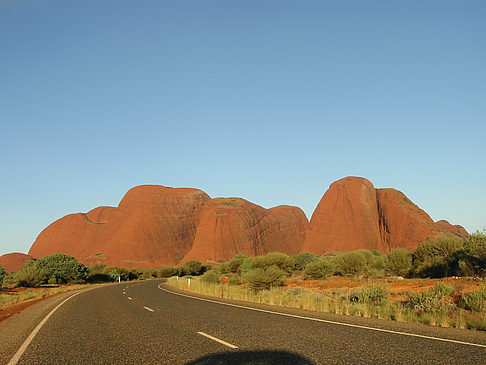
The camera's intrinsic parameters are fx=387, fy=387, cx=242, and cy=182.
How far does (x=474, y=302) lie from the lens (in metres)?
11.3

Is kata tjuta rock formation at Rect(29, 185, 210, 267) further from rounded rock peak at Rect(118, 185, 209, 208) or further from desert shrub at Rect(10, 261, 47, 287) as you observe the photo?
desert shrub at Rect(10, 261, 47, 287)

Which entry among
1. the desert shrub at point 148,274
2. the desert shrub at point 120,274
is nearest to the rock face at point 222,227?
the desert shrub at point 148,274

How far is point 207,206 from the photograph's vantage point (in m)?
106

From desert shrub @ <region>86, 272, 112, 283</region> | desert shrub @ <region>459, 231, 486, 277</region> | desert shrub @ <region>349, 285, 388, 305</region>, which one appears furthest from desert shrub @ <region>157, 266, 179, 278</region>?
desert shrub @ <region>349, 285, 388, 305</region>

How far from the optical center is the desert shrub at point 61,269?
47.0 meters

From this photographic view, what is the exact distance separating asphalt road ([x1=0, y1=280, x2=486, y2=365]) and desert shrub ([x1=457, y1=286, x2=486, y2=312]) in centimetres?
281

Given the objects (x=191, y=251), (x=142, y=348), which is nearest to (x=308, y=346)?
(x=142, y=348)

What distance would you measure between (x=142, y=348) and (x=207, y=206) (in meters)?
98.8

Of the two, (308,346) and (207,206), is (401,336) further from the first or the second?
(207,206)

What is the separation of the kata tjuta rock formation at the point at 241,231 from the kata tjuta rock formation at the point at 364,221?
2286 centimetres

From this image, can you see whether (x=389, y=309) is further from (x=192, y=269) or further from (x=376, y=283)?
(x=192, y=269)

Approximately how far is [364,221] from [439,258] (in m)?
51.3

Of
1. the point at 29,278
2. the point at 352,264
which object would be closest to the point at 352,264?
the point at 352,264

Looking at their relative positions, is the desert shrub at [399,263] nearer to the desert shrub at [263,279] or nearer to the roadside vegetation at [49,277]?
the desert shrub at [263,279]
